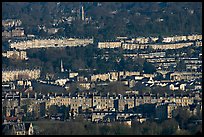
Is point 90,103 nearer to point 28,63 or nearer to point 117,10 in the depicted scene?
point 28,63

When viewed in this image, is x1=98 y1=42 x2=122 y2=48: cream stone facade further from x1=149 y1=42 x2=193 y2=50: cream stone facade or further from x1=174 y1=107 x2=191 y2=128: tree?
x1=174 y1=107 x2=191 y2=128: tree

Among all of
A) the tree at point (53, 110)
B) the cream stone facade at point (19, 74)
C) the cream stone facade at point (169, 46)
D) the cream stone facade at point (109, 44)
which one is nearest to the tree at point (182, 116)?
the tree at point (53, 110)

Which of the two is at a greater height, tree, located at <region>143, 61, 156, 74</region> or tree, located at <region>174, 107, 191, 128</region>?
tree, located at <region>174, 107, 191, 128</region>

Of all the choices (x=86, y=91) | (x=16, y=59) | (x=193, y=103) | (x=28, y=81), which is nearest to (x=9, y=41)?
(x=16, y=59)

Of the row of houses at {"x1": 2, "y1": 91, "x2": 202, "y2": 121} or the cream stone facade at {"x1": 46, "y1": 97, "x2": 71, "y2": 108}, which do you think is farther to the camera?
the cream stone facade at {"x1": 46, "y1": 97, "x2": 71, "y2": 108}

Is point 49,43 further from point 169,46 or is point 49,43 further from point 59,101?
point 59,101

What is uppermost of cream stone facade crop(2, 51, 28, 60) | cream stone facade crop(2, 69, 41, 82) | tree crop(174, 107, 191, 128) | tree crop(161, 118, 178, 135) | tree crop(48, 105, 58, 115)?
tree crop(161, 118, 178, 135)

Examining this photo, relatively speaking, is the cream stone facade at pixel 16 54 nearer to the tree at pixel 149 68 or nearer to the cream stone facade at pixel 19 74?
the cream stone facade at pixel 19 74

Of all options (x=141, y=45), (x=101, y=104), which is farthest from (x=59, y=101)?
(x=141, y=45)

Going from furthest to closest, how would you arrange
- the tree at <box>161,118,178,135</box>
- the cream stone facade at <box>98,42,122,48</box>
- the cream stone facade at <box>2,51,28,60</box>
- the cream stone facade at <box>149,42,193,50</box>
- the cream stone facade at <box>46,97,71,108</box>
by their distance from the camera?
1. the cream stone facade at <box>98,42,122,48</box>
2. the cream stone facade at <box>149,42,193,50</box>
3. the cream stone facade at <box>2,51,28,60</box>
4. the cream stone facade at <box>46,97,71,108</box>
5. the tree at <box>161,118,178,135</box>

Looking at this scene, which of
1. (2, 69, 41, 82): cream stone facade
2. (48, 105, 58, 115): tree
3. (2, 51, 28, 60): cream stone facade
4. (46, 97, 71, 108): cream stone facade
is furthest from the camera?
(2, 51, 28, 60): cream stone facade

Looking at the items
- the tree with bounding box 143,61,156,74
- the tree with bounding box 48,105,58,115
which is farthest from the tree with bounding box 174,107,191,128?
the tree with bounding box 143,61,156,74
